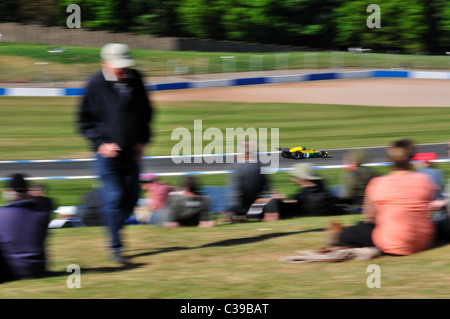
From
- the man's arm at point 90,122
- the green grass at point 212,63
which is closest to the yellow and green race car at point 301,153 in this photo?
the man's arm at point 90,122

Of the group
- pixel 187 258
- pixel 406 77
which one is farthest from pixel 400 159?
pixel 406 77

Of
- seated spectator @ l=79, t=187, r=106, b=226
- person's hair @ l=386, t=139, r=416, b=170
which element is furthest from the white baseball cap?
seated spectator @ l=79, t=187, r=106, b=226

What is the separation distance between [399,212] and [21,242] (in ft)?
9.17

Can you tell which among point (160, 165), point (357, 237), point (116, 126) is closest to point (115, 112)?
point (116, 126)

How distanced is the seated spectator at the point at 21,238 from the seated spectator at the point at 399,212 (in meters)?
2.24

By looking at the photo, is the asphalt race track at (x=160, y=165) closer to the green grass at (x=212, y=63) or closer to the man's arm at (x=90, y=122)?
the man's arm at (x=90, y=122)

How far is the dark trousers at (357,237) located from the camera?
538 cm

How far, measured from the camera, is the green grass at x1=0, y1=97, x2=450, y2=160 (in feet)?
59.7

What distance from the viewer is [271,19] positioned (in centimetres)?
5228

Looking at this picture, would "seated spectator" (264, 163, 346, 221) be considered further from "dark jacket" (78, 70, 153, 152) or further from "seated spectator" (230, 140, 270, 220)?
"dark jacket" (78, 70, 153, 152)

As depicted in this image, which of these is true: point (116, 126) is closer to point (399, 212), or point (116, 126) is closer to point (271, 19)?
point (399, 212)

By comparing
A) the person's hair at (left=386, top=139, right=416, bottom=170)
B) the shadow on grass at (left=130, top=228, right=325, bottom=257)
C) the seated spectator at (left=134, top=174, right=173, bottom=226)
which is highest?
the person's hair at (left=386, top=139, right=416, bottom=170)

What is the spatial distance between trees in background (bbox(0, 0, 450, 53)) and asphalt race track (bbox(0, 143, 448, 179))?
33.5m
